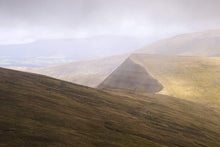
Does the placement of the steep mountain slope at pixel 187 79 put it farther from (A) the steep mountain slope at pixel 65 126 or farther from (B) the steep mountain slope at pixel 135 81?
(A) the steep mountain slope at pixel 65 126

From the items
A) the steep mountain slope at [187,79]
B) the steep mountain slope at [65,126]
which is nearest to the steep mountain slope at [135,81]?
the steep mountain slope at [187,79]

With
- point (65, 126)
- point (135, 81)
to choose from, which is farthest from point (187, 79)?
point (65, 126)

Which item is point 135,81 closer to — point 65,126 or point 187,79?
point 187,79

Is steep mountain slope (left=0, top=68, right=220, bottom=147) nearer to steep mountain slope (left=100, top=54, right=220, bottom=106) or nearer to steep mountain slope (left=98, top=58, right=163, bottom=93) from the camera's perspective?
steep mountain slope (left=100, top=54, right=220, bottom=106)

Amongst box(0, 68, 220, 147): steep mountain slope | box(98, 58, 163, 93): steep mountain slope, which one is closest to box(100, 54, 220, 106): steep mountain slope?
box(98, 58, 163, 93): steep mountain slope

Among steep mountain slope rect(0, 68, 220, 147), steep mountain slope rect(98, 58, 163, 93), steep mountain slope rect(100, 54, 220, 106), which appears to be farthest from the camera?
steep mountain slope rect(98, 58, 163, 93)

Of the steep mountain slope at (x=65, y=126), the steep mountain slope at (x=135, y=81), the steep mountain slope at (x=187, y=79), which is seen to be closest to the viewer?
the steep mountain slope at (x=65, y=126)

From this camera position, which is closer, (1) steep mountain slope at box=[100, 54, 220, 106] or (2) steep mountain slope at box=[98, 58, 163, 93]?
(1) steep mountain slope at box=[100, 54, 220, 106]

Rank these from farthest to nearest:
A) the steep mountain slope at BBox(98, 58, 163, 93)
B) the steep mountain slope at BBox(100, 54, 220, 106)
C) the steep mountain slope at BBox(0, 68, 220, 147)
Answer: the steep mountain slope at BBox(98, 58, 163, 93) < the steep mountain slope at BBox(100, 54, 220, 106) < the steep mountain slope at BBox(0, 68, 220, 147)

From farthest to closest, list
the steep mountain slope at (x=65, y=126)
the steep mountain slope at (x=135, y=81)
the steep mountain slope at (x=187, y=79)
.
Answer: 1. the steep mountain slope at (x=135, y=81)
2. the steep mountain slope at (x=187, y=79)
3. the steep mountain slope at (x=65, y=126)

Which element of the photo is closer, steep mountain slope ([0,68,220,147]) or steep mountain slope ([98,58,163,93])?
steep mountain slope ([0,68,220,147])

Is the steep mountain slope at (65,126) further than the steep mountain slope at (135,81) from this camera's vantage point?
No
